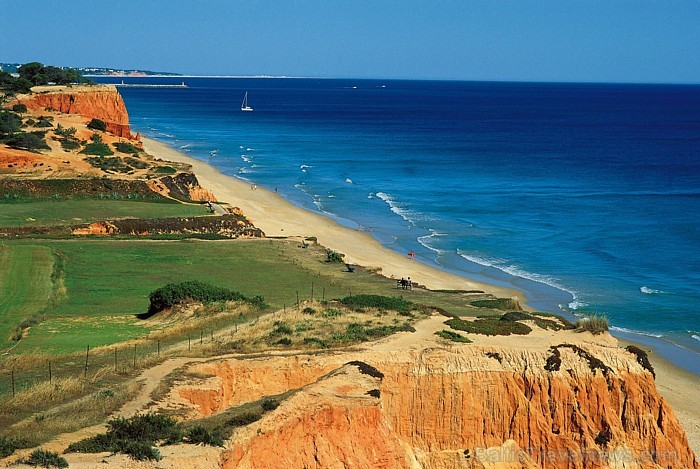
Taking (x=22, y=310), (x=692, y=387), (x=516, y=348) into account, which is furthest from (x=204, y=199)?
(x=516, y=348)

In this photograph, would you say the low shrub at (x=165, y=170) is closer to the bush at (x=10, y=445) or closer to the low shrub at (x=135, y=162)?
the low shrub at (x=135, y=162)

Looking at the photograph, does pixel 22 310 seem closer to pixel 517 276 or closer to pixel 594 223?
pixel 517 276

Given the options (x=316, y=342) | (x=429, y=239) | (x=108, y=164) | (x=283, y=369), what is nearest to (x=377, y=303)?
(x=316, y=342)

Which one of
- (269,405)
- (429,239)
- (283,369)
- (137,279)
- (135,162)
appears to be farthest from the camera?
(135,162)

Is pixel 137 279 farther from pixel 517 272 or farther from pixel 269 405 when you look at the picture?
pixel 517 272

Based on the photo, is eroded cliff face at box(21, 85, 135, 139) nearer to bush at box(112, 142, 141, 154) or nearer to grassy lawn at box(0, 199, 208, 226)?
bush at box(112, 142, 141, 154)

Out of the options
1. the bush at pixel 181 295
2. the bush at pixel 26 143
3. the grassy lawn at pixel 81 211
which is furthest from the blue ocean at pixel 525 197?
the bush at pixel 26 143

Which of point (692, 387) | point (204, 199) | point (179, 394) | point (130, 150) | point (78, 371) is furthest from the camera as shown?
point (130, 150)
